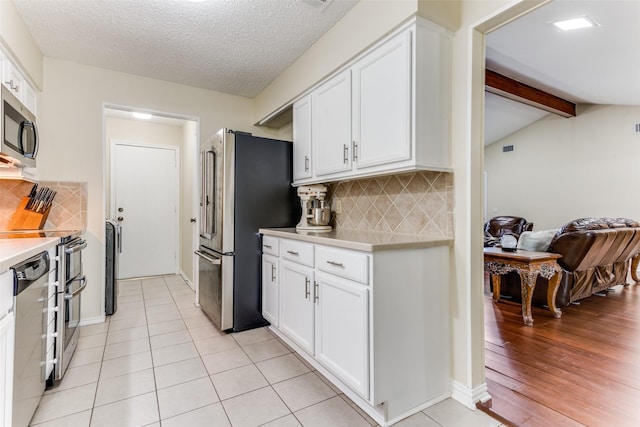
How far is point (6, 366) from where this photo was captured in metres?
1.16

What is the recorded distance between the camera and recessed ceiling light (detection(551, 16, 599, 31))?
265cm

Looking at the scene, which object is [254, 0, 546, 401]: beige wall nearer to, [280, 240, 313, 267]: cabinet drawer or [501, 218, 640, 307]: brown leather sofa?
[280, 240, 313, 267]: cabinet drawer

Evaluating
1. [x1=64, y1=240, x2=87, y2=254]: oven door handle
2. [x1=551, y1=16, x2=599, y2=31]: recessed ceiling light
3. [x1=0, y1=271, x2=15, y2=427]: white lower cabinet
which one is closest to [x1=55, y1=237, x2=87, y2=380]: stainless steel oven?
[x1=64, y1=240, x2=87, y2=254]: oven door handle

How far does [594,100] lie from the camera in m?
5.35

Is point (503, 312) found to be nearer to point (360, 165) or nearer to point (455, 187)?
point (455, 187)

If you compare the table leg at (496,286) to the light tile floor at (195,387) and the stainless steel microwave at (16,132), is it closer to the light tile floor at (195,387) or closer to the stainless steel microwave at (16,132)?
the light tile floor at (195,387)

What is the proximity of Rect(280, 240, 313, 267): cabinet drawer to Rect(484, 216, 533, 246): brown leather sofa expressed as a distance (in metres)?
5.41

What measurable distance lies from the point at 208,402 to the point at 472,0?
8.83 feet

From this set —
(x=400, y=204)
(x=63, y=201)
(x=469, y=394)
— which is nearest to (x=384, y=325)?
(x=469, y=394)

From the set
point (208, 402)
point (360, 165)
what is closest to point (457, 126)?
point (360, 165)

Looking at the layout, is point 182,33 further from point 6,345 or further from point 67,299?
point 6,345

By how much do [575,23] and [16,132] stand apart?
4.32m

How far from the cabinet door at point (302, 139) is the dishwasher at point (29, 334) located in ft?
6.06

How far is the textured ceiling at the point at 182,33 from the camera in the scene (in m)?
2.16
